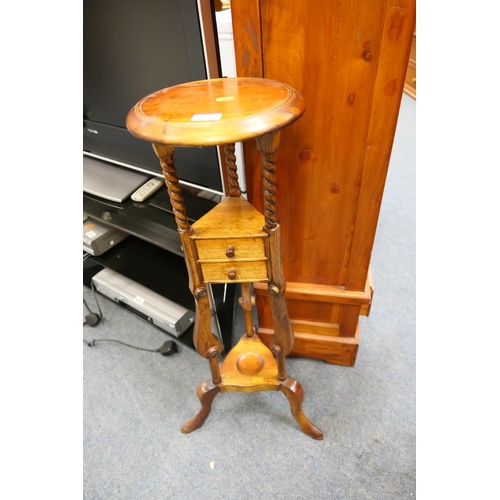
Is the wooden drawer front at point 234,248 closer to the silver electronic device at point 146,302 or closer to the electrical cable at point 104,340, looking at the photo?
the silver electronic device at point 146,302

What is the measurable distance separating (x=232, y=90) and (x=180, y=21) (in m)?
0.35

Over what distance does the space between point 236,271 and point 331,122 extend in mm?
409

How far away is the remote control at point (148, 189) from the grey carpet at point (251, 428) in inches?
22.2

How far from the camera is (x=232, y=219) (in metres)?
0.79

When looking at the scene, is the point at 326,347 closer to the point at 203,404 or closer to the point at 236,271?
the point at 203,404

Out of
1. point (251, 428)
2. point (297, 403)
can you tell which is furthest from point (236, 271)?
point (251, 428)

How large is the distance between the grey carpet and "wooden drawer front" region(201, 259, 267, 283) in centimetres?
60

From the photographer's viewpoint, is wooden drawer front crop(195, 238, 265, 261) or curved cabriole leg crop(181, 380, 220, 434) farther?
curved cabriole leg crop(181, 380, 220, 434)

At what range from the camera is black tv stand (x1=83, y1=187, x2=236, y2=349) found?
1.20 m

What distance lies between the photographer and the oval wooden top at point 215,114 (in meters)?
0.54

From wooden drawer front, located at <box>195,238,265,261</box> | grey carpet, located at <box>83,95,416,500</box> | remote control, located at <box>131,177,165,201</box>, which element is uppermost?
wooden drawer front, located at <box>195,238,265,261</box>

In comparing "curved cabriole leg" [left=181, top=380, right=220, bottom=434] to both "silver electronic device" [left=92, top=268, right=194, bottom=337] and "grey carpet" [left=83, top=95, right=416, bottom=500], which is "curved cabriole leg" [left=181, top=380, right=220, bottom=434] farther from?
"silver electronic device" [left=92, top=268, right=194, bottom=337]

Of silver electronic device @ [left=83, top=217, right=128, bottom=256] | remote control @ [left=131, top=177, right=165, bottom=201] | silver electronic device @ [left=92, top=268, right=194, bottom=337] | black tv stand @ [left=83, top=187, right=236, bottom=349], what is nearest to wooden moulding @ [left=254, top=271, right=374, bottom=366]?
black tv stand @ [left=83, top=187, right=236, bottom=349]

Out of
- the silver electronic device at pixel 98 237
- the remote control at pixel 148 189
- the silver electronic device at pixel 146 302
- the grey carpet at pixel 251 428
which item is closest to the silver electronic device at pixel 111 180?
the remote control at pixel 148 189
